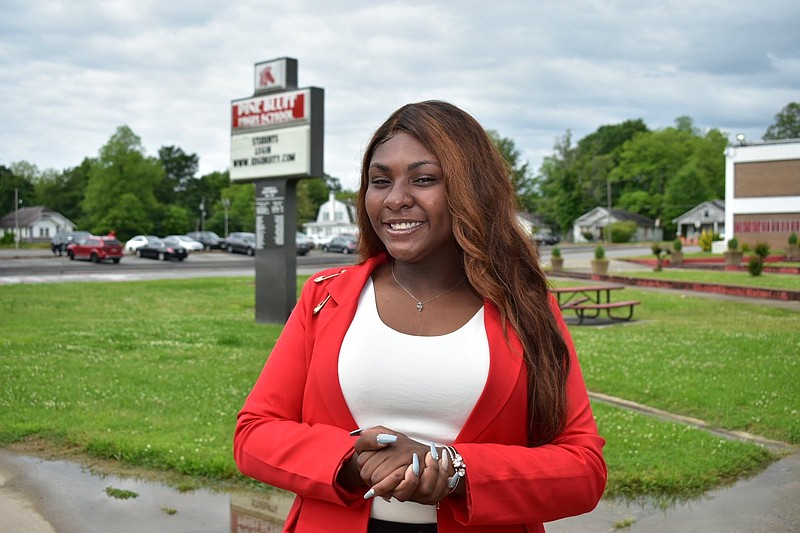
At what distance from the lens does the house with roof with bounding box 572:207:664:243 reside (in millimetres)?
106312

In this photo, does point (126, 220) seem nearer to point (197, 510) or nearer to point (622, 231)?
point (622, 231)

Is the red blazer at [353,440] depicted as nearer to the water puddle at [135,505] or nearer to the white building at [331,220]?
the water puddle at [135,505]

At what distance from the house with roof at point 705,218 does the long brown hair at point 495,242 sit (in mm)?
102116

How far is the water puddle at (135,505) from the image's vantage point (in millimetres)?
5113

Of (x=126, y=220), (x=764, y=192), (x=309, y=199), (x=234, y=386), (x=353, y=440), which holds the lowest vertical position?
(x=234, y=386)

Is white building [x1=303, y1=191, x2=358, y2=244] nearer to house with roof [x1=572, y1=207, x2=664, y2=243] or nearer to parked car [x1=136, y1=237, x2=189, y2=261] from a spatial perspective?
house with roof [x1=572, y1=207, x2=664, y2=243]

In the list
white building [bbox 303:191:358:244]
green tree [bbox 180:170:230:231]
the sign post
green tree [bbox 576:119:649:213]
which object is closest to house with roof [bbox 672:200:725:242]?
green tree [bbox 576:119:649:213]

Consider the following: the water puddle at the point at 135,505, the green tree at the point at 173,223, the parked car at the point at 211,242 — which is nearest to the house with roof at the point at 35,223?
the green tree at the point at 173,223

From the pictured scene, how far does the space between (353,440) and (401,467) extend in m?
0.20

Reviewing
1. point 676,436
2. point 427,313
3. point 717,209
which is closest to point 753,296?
point 676,436

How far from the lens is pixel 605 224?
104938mm

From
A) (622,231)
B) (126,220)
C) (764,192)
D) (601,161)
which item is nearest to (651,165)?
(601,161)

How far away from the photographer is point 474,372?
2.01m

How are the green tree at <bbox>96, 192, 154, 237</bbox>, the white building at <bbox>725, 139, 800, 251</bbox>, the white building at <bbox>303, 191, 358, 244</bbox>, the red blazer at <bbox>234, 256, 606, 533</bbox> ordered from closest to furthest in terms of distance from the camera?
the red blazer at <bbox>234, 256, 606, 533</bbox>, the white building at <bbox>725, 139, 800, 251</bbox>, the green tree at <bbox>96, 192, 154, 237</bbox>, the white building at <bbox>303, 191, 358, 244</bbox>
